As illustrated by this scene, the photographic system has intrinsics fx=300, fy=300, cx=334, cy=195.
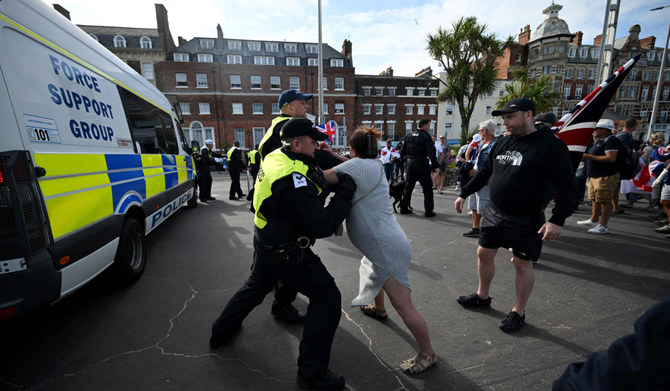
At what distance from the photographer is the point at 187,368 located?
2279 millimetres

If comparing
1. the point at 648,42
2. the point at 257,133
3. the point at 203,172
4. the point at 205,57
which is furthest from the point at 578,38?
the point at 203,172

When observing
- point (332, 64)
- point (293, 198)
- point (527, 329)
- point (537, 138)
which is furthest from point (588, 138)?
point (332, 64)

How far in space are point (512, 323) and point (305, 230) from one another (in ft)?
6.98

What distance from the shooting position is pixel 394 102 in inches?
1551

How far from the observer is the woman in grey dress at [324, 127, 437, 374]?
2096 mm

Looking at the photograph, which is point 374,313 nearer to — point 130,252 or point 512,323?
point 512,323

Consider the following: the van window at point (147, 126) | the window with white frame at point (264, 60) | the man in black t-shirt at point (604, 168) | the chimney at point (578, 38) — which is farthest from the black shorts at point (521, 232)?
the chimney at point (578, 38)

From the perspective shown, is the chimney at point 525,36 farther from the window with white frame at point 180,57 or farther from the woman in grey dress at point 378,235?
the woman in grey dress at point 378,235

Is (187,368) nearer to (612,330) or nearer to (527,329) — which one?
(527,329)

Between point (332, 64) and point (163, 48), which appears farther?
point (332, 64)

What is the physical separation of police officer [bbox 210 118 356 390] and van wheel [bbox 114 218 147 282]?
2.24 m

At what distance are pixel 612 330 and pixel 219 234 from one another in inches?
221

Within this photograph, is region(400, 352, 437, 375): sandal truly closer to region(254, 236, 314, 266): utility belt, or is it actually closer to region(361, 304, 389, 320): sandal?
region(361, 304, 389, 320): sandal

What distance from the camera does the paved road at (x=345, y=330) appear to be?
218 cm
